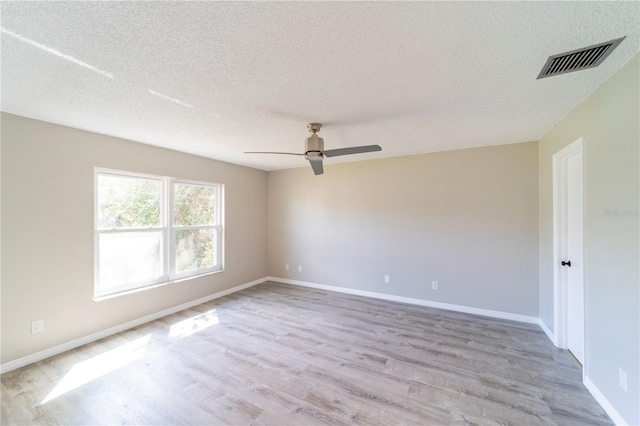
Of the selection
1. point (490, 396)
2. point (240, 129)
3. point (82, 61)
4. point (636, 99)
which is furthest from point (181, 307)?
point (636, 99)

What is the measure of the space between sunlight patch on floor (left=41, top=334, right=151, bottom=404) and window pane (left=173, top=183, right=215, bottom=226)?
1814 mm

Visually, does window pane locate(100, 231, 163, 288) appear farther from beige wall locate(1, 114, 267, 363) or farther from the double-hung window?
beige wall locate(1, 114, 267, 363)

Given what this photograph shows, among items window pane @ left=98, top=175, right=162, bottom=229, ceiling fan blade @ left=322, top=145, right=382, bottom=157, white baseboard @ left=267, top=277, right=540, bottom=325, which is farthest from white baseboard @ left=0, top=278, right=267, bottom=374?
ceiling fan blade @ left=322, top=145, right=382, bottom=157

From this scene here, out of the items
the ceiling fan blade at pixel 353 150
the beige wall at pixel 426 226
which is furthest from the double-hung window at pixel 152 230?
the ceiling fan blade at pixel 353 150

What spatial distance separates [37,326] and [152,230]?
1481 millimetres

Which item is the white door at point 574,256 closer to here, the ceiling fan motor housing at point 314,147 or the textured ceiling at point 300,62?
the textured ceiling at point 300,62

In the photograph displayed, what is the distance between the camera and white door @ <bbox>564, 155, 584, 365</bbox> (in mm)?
2424

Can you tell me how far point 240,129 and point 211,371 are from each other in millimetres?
2541

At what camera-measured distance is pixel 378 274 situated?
4.40 meters

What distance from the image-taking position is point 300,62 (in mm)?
1598

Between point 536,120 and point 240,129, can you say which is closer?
point 536,120

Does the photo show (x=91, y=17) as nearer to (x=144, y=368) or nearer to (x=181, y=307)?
(x=144, y=368)

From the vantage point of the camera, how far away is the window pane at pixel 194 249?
13.2 ft

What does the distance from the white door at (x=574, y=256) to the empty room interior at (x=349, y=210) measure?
0.03 metres
